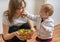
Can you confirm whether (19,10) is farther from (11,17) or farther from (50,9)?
(50,9)

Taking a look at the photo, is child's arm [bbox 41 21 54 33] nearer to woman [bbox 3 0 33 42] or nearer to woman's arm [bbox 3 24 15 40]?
woman [bbox 3 0 33 42]

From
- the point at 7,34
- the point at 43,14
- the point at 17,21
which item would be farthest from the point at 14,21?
the point at 43,14

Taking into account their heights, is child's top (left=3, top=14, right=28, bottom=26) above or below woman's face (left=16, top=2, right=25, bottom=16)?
below

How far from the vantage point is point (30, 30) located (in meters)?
1.55

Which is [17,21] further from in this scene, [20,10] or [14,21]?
[20,10]

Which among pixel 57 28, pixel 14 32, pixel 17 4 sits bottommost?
pixel 57 28

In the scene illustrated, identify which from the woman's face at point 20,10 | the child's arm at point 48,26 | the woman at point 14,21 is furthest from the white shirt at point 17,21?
the child's arm at point 48,26

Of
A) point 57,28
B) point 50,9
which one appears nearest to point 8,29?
point 50,9

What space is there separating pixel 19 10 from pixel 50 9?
13.4 inches

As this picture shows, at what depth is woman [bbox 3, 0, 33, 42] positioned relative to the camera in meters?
1.52

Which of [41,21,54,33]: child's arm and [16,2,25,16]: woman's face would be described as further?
[41,21,54,33]: child's arm

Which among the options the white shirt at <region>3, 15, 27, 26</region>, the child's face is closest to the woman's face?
the white shirt at <region>3, 15, 27, 26</region>

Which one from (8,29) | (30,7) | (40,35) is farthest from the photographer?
(30,7)

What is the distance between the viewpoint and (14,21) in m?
1.63
